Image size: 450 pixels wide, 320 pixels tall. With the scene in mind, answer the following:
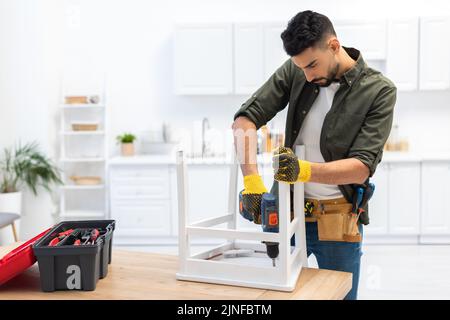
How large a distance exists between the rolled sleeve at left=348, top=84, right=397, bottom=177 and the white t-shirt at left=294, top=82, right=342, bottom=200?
16 cm

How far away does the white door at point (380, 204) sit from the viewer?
5168mm

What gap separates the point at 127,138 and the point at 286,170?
4293 millimetres

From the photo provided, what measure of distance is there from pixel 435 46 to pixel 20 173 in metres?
4.12

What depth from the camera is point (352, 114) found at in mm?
2010

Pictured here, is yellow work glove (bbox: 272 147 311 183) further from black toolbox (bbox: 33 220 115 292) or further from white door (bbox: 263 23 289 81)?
white door (bbox: 263 23 289 81)

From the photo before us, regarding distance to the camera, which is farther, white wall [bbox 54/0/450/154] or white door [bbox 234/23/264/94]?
white wall [bbox 54/0/450/154]

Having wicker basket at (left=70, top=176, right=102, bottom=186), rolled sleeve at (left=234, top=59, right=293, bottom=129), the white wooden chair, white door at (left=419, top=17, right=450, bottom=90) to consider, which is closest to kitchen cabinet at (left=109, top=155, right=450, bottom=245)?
wicker basket at (left=70, top=176, right=102, bottom=186)

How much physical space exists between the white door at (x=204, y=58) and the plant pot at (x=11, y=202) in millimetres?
1826

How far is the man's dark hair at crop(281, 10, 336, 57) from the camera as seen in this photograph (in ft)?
6.08

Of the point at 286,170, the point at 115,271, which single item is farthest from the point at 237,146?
the point at 115,271

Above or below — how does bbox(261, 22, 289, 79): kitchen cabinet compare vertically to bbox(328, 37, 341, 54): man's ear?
above

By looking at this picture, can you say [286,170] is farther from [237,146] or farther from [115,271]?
[115,271]

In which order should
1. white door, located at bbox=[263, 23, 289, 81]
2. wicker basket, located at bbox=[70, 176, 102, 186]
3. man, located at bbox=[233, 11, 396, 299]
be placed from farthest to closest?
wicker basket, located at bbox=[70, 176, 102, 186]
white door, located at bbox=[263, 23, 289, 81]
man, located at bbox=[233, 11, 396, 299]

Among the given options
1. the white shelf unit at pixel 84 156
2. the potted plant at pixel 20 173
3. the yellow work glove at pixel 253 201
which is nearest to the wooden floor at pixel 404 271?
the white shelf unit at pixel 84 156
